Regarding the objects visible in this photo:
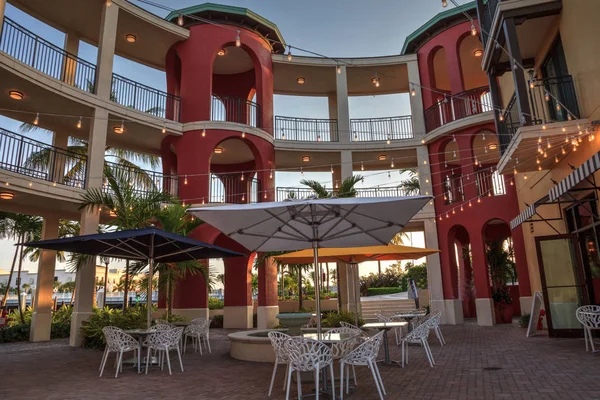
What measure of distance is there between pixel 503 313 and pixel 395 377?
10.2 m

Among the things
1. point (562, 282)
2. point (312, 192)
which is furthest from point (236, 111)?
point (562, 282)

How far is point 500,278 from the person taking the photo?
593 inches

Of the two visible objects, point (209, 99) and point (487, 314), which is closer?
point (487, 314)

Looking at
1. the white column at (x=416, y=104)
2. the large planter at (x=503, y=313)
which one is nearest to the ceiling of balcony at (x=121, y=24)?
the white column at (x=416, y=104)

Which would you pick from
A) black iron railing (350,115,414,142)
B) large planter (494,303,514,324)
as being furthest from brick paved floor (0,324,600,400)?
black iron railing (350,115,414,142)

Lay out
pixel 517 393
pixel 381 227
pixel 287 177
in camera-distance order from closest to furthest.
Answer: pixel 517 393 → pixel 381 227 → pixel 287 177

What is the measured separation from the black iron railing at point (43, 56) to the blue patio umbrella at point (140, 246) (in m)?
6.07

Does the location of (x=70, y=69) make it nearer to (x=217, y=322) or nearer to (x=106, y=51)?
(x=106, y=51)

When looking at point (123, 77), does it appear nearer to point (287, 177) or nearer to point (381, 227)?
point (287, 177)

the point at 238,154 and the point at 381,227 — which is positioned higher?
the point at 238,154

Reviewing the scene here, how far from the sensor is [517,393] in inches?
191

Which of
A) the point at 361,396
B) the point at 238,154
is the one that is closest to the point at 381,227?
the point at 361,396

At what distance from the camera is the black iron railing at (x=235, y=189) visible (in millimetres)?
15150

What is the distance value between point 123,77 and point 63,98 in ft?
8.79
